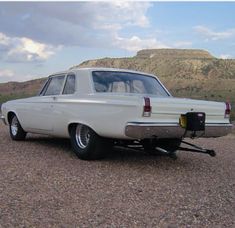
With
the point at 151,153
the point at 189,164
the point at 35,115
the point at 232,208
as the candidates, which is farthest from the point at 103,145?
the point at 232,208

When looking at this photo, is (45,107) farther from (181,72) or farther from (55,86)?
(181,72)

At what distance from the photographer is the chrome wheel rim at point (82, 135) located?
7.66 meters

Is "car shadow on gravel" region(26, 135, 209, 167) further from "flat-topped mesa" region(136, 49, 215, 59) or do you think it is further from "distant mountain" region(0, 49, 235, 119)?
"flat-topped mesa" region(136, 49, 215, 59)

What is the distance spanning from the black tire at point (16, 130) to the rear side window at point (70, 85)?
2.06 m

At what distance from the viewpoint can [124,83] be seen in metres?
8.14

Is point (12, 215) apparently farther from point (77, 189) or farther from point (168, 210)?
point (168, 210)

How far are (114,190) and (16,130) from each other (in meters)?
5.08

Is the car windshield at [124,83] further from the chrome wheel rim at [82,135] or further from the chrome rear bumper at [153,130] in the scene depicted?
the chrome rear bumper at [153,130]

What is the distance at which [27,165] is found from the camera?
711 centimetres

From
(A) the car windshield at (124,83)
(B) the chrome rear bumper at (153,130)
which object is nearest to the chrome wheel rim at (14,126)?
(A) the car windshield at (124,83)

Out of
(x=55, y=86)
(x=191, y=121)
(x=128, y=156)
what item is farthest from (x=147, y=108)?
(x=55, y=86)

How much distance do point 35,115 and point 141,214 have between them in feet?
15.9

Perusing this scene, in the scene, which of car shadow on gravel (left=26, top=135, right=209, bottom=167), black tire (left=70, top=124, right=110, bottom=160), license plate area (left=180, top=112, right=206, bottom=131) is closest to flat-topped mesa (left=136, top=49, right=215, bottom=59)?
car shadow on gravel (left=26, top=135, right=209, bottom=167)

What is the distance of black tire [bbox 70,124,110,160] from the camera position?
7.34m
